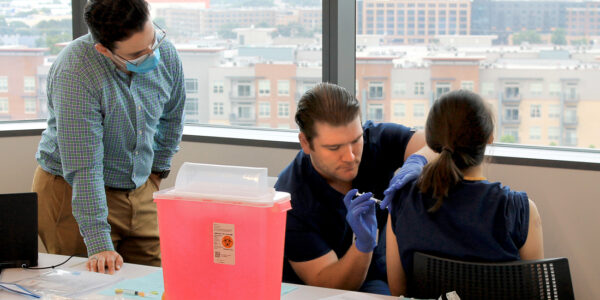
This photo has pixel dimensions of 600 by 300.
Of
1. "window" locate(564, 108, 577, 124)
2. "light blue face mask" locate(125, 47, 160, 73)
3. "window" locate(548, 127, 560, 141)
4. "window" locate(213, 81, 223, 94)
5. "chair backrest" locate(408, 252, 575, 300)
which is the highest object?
"light blue face mask" locate(125, 47, 160, 73)

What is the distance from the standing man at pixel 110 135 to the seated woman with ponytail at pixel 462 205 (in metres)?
0.85

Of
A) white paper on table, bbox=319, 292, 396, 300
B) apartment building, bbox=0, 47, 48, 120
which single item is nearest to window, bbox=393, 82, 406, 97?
white paper on table, bbox=319, 292, 396, 300

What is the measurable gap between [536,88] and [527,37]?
0.22 meters

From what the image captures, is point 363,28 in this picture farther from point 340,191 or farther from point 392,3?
point 340,191

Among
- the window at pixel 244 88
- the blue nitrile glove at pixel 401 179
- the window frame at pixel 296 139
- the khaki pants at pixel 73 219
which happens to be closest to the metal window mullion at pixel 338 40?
the window frame at pixel 296 139

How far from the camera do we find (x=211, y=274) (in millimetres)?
1283

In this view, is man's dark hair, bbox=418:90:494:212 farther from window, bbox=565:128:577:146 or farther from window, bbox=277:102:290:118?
window, bbox=277:102:290:118

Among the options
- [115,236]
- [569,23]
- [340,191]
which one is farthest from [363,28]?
[115,236]

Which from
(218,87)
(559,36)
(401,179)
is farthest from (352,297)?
(218,87)

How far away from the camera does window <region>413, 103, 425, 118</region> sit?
113 inches

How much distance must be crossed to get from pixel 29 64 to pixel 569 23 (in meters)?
2.63

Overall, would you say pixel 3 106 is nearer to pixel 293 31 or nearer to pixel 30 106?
pixel 30 106

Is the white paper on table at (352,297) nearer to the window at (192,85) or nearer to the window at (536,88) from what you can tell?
the window at (536,88)

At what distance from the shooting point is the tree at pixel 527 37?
265 cm
